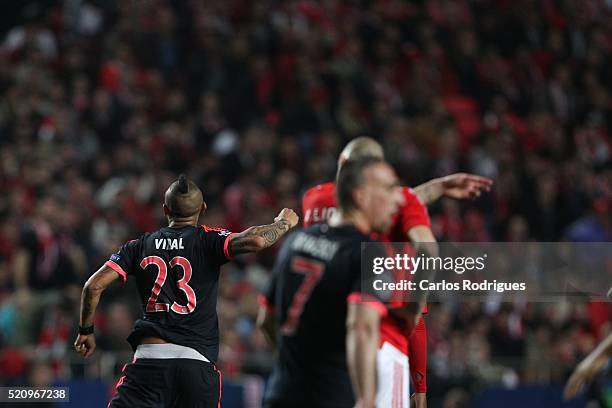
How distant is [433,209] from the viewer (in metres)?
15.5

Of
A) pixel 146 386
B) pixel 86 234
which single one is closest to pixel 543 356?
pixel 86 234

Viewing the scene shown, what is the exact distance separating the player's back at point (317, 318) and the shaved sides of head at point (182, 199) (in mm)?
1879

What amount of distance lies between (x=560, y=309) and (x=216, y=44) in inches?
258

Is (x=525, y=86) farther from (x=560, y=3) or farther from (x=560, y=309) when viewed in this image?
(x=560, y=309)

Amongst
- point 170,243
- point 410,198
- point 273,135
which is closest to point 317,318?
point 410,198

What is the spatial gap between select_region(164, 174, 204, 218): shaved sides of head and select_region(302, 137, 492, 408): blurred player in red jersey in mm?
730

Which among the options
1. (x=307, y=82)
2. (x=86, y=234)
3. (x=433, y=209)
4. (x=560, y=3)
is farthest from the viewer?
(x=560, y=3)

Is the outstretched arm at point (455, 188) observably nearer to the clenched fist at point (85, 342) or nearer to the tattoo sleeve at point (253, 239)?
the tattoo sleeve at point (253, 239)

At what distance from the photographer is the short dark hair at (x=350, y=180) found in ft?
17.6

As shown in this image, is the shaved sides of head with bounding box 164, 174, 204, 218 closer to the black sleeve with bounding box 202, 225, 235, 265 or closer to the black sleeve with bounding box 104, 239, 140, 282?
the black sleeve with bounding box 202, 225, 235, 265

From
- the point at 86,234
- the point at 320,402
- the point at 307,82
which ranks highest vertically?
the point at 307,82

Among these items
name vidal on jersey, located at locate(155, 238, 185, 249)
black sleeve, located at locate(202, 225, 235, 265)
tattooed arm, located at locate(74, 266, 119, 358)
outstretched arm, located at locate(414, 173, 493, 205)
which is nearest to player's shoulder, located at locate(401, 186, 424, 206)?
outstretched arm, located at locate(414, 173, 493, 205)

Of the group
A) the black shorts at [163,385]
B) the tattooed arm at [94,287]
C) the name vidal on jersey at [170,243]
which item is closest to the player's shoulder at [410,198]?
the name vidal on jersey at [170,243]

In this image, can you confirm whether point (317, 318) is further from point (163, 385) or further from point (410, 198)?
point (163, 385)
